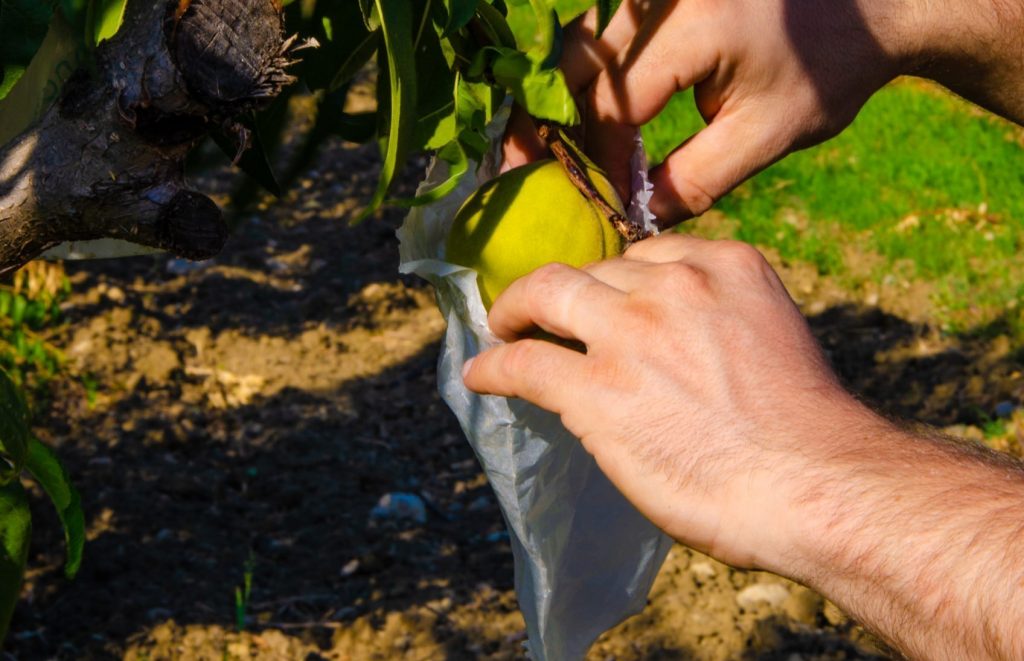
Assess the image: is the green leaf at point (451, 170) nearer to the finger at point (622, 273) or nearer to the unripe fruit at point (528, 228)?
the unripe fruit at point (528, 228)

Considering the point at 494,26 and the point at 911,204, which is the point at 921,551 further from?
the point at 911,204

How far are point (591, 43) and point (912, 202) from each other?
2.94 meters

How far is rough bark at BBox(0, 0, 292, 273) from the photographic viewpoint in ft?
3.46

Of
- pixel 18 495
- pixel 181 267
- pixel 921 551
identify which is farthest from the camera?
pixel 181 267

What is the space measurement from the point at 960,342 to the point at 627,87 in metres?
2.32

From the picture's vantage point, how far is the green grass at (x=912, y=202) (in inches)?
150

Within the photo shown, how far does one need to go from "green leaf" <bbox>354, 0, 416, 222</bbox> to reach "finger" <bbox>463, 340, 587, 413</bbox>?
226 millimetres

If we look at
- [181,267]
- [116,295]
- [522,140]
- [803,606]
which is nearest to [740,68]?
[522,140]

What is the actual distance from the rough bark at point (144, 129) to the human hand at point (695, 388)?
0.34 metres

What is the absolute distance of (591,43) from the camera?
153cm

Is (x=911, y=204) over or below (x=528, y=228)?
below

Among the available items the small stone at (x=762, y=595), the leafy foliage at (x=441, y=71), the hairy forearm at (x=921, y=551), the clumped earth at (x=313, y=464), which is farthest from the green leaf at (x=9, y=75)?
the small stone at (x=762, y=595)

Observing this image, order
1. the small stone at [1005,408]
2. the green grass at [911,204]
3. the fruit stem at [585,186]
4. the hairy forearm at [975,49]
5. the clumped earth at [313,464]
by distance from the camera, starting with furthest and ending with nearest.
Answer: the green grass at [911,204] → the small stone at [1005,408] → the clumped earth at [313,464] → the hairy forearm at [975,49] → the fruit stem at [585,186]

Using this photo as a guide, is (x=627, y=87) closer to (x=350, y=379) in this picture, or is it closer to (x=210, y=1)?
(x=210, y=1)
